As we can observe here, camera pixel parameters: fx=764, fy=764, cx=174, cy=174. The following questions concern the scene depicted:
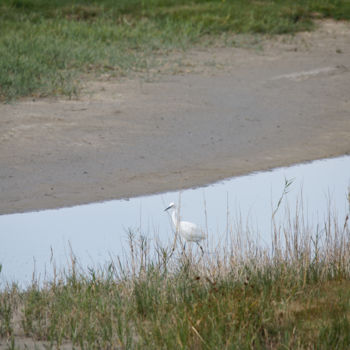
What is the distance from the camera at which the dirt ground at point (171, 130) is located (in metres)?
8.38

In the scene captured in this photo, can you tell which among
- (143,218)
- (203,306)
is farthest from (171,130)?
(203,306)

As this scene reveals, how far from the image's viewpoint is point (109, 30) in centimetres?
1655

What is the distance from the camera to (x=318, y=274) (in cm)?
510

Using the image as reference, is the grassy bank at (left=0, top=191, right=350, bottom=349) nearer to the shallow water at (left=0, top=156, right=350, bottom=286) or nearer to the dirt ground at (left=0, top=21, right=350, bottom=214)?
the shallow water at (left=0, top=156, right=350, bottom=286)

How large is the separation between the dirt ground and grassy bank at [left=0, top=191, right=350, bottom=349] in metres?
2.85

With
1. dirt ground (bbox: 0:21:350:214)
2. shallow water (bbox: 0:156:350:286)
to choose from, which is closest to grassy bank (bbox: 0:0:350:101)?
dirt ground (bbox: 0:21:350:214)

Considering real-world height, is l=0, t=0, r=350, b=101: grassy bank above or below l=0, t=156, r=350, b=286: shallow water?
above

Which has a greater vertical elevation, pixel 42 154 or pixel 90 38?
pixel 90 38

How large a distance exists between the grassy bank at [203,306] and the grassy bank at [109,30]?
22.3 ft

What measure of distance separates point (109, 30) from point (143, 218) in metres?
9.86

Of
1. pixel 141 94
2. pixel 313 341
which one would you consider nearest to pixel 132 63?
pixel 141 94

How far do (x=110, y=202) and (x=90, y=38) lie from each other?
846cm

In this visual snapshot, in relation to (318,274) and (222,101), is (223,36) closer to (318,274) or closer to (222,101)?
(222,101)

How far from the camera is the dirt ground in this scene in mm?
8383
